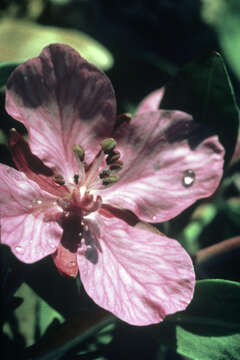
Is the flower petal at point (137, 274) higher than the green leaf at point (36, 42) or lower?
lower

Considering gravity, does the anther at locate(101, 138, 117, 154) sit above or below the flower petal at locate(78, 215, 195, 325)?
above

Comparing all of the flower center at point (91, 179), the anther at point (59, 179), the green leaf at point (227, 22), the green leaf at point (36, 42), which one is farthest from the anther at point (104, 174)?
the green leaf at point (227, 22)

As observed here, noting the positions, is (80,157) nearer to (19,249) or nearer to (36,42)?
(19,249)

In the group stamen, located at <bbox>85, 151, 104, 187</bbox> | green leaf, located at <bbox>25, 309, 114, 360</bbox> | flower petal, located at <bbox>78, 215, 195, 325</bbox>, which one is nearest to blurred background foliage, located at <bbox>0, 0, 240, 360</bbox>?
green leaf, located at <bbox>25, 309, 114, 360</bbox>

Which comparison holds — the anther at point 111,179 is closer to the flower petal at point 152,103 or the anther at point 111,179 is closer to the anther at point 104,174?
the anther at point 104,174

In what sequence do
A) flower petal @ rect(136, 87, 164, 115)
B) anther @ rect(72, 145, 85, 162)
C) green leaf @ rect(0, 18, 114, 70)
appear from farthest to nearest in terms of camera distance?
green leaf @ rect(0, 18, 114, 70), flower petal @ rect(136, 87, 164, 115), anther @ rect(72, 145, 85, 162)

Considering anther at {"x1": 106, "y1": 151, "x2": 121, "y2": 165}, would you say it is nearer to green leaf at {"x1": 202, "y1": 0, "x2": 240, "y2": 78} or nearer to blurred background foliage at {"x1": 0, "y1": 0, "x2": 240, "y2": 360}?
blurred background foliage at {"x1": 0, "y1": 0, "x2": 240, "y2": 360}

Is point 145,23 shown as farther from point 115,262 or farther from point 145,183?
point 115,262

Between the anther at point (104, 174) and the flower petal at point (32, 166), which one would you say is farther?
the anther at point (104, 174)
